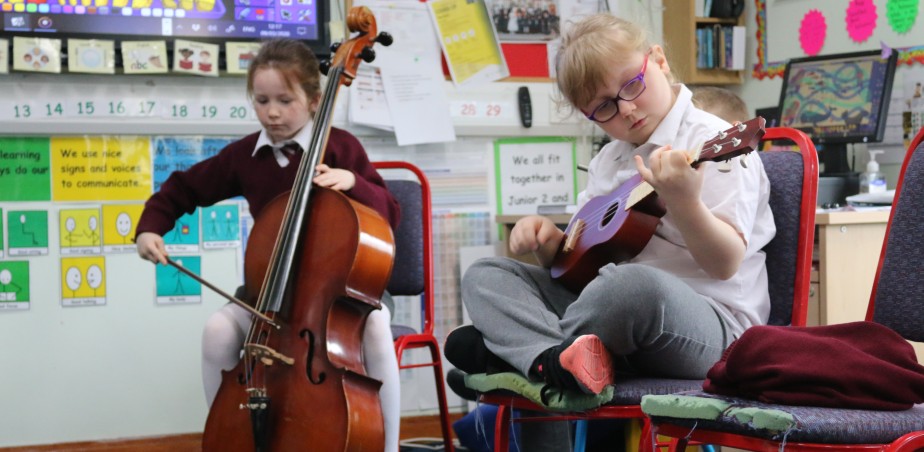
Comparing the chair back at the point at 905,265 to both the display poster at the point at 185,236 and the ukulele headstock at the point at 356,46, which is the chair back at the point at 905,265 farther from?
the display poster at the point at 185,236

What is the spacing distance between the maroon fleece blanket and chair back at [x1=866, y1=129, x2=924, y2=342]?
0.20m

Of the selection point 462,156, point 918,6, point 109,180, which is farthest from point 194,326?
point 918,6

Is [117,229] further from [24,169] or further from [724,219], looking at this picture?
[724,219]

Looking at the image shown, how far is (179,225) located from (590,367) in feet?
6.11

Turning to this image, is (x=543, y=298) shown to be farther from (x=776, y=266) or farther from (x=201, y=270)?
(x=201, y=270)

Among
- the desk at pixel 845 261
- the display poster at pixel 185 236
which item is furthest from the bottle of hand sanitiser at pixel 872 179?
the display poster at pixel 185 236

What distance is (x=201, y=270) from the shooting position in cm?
282

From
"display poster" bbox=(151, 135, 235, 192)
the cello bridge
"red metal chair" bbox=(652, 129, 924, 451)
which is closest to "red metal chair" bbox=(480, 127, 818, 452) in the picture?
"red metal chair" bbox=(652, 129, 924, 451)

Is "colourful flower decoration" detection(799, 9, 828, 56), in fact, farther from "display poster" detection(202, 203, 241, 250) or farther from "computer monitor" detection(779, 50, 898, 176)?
"display poster" detection(202, 203, 241, 250)

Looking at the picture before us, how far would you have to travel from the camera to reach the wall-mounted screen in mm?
2633

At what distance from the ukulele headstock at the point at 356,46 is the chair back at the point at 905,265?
1054 millimetres

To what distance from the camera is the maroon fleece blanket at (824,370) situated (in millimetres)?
1014

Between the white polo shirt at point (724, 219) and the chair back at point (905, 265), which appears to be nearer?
the chair back at point (905, 265)

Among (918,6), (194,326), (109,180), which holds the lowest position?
(194,326)
